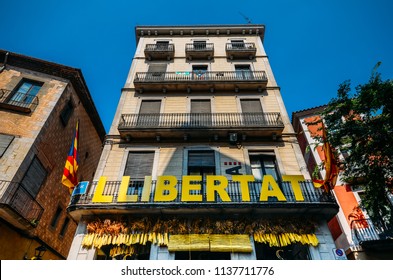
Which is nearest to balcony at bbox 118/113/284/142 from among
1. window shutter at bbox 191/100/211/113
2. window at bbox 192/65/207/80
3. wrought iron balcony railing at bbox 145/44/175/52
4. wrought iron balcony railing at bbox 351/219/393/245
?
window shutter at bbox 191/100/211/113

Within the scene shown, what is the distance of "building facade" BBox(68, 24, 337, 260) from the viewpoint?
26.1ft

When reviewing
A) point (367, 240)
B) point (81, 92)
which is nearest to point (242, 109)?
point (367, 240)

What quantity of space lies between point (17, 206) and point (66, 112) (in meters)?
6.64

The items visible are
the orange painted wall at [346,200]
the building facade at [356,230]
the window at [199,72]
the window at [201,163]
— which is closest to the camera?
the building facade at [356,230]

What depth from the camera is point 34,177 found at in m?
10.5

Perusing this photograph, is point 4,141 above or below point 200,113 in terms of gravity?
below

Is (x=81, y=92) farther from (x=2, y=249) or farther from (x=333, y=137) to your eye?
(x=333, y=137)

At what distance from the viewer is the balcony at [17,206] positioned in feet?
27.8

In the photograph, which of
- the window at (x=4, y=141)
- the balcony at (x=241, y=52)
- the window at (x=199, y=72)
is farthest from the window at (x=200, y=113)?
the window at (x=4, y=141)

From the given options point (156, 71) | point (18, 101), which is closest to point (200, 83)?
point (156, 71)

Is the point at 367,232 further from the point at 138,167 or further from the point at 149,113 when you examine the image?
the point at 149,113

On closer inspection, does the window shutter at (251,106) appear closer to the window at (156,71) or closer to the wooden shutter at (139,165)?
the window at (156,71)

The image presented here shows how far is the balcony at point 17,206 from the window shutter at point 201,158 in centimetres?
737

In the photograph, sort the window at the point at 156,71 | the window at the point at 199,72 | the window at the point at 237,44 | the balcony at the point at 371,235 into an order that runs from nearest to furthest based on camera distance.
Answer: the balcony at the point at 371,235 < the window at the point at 199,72 < the window at the point at 156,71 < the window at the point at 237,44
